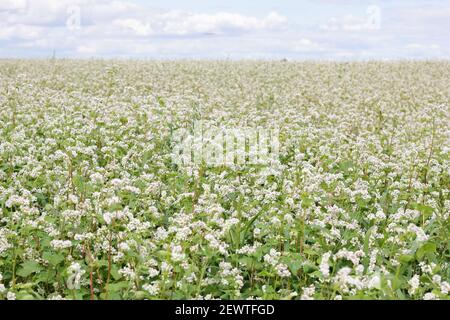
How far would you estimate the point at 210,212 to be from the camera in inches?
253

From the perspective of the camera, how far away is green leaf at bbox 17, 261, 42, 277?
5.55 metres

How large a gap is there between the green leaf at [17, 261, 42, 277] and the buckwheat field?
3 centimetres

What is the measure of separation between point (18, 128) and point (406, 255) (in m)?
8.37

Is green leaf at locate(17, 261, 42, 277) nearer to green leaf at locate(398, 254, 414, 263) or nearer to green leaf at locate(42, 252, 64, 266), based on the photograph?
green leaf at locate(42, 252, 64, 266)

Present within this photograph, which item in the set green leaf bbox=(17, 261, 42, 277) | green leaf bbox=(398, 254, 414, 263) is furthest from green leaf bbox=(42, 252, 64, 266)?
green leaf bbox=(398, 254, 414, 263)

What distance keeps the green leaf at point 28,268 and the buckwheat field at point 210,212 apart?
0.03 metres

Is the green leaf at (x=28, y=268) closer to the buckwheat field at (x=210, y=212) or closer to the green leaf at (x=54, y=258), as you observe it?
the buckwheat field at (x=210, y=212)

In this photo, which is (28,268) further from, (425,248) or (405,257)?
(425,248)

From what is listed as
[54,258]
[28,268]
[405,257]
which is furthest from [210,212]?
[405,257]

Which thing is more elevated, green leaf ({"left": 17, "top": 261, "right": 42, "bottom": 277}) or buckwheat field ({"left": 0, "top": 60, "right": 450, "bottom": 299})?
buckwheat field ({"left": 0, "top": 60, "right": 450, "bottom": 299})

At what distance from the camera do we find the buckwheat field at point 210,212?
5.31 m
